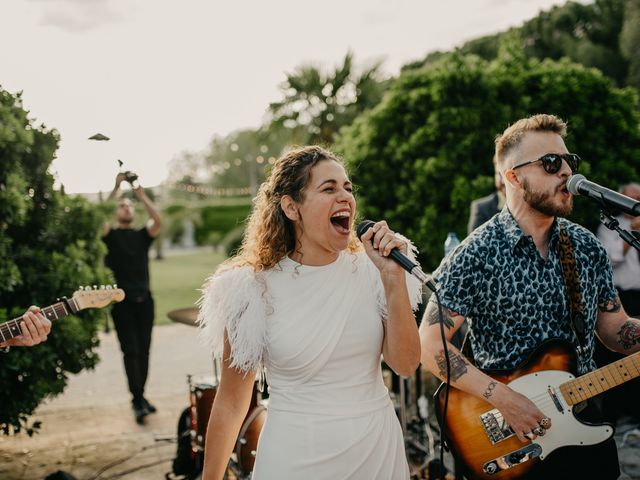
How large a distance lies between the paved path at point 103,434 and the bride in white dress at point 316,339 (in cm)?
221

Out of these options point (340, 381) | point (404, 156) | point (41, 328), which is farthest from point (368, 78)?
point (340, 381)

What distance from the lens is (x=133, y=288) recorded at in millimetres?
6496

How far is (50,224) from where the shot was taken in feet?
17.9

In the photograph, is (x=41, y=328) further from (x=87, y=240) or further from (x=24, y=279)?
(x=87, y=240)

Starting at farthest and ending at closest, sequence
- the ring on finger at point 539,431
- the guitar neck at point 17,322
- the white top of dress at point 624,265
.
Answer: the white top of dress at point 624,265
the guitar neck at point 17,322
the ring on finger at point 539,431

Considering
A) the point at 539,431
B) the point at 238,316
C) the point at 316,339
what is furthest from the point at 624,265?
the point at 238,316

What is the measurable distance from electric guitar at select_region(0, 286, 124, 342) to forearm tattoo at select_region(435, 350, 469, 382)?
8.20 feet

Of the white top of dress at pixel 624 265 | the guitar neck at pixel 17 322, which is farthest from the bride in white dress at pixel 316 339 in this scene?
the white top of dress at pixel 624 265

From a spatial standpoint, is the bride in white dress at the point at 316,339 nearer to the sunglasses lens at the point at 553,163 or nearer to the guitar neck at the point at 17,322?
the sunglasses lens at the point at 553,163

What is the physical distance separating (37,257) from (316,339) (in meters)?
4.05

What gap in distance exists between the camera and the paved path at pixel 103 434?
496 centimetres

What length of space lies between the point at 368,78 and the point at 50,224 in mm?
13328

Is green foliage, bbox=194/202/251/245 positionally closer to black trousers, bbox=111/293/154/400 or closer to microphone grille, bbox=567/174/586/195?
black trousers, bbox=111/293/154/400

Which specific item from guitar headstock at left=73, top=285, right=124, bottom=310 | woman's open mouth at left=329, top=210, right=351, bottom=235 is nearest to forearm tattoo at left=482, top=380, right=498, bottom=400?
woman's open mouth at left=329, top=210, right=351, bottom=235
